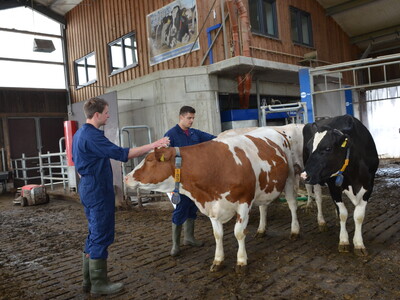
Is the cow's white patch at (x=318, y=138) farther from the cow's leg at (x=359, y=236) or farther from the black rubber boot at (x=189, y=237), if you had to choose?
the black rubber boot at (x=189, y=237)

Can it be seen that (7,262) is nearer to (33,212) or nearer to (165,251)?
(165,251)

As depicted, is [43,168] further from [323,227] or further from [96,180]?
[323,227]

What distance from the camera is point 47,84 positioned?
46.7ft

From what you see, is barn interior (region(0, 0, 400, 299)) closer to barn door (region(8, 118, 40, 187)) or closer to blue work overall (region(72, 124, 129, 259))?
barn door (region(8, 118, 40, 187))

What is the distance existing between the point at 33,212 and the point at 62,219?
5.29 feet

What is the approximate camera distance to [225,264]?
146 inches

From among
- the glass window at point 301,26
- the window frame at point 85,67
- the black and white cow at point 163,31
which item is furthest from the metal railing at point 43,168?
the glass window at point 301,26

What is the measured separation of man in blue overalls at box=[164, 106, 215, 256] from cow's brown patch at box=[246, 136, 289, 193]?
0.78 m

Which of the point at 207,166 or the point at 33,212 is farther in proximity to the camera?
the point at 33,212

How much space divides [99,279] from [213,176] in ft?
4.78

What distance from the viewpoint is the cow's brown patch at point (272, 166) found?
3.93 metres

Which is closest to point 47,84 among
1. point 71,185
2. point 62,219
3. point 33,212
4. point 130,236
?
point 71,185

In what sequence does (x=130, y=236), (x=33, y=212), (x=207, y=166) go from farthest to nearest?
1. (x=33, y=212)
2. (x=130, y=236)
3. (x=207, y=166)

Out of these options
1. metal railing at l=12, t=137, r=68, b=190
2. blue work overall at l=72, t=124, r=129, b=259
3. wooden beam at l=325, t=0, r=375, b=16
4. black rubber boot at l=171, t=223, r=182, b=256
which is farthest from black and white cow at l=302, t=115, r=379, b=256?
wooden beam at l=325, t=0, r=375, b=16
